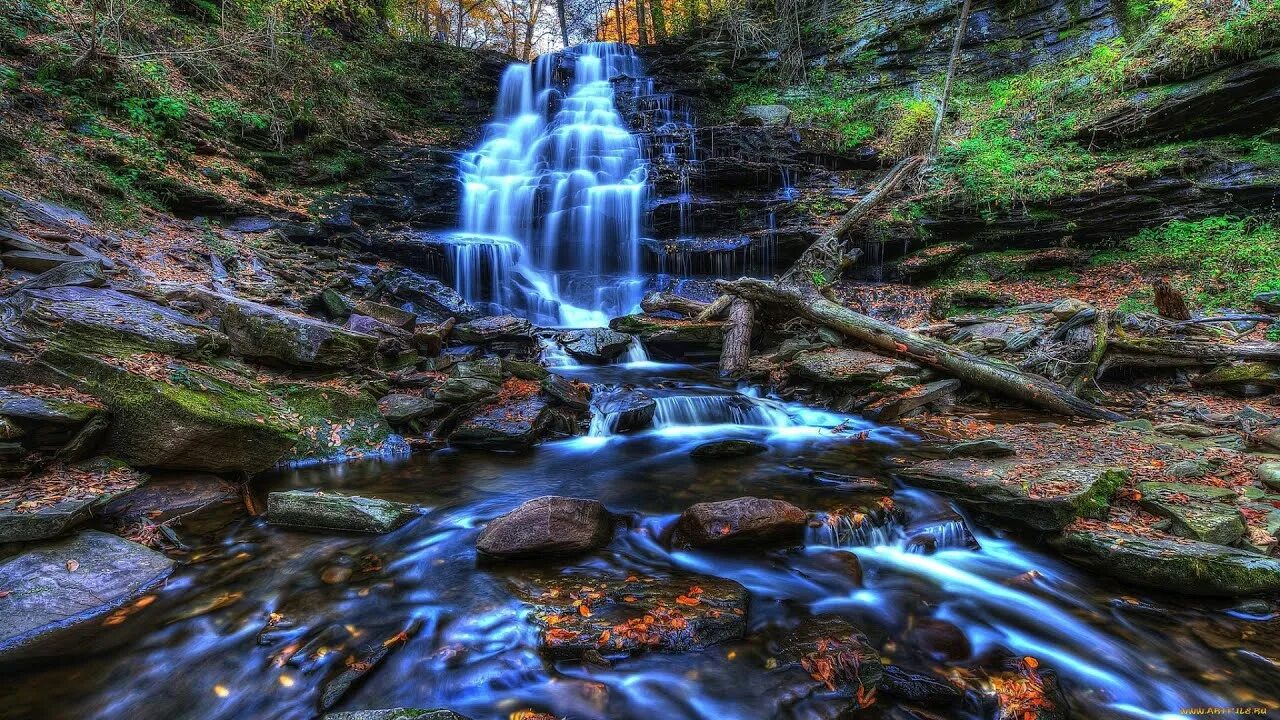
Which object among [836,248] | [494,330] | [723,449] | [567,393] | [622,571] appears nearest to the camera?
[622,571]

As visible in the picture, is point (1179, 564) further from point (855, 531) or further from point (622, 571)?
point (622, 571)

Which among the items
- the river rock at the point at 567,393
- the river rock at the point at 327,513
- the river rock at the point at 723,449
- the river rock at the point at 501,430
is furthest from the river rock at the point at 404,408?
the river rock at the point at 723,449

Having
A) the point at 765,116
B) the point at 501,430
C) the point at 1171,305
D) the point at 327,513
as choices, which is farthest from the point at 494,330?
the point at 765,116

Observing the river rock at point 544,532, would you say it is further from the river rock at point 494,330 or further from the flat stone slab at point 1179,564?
the river rock at point 494,330

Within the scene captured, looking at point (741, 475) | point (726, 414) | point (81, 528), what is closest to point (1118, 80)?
point (726, 414)

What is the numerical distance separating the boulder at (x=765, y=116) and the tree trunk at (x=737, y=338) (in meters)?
9.56

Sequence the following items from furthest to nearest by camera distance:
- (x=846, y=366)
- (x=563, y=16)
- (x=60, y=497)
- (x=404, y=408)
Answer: (x=563, y=16)
(x=846, y=366)
(x=404, y=408)
(x=60, y=497)

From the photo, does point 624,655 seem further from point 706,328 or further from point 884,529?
point 706,328

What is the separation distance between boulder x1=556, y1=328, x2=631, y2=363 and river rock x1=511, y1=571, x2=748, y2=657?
21.3ft

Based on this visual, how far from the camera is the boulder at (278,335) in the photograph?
6.06 m

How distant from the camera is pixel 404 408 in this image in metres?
6.39

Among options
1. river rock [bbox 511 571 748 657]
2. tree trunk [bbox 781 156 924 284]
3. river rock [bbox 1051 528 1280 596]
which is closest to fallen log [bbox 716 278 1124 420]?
tree trunk [bbox 781 156 924 284]

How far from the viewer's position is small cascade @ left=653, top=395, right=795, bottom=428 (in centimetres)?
749

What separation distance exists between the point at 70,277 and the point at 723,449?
7450 mm
